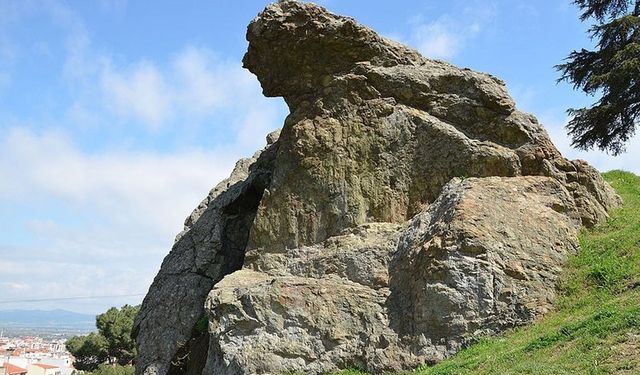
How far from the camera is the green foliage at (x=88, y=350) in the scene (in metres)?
62.8

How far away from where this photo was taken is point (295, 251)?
17.9 metres

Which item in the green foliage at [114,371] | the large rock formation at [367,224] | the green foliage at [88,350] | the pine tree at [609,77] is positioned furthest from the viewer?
the green foliage at [88,350]

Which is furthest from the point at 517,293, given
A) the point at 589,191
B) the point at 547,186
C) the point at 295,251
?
the point at 295,251

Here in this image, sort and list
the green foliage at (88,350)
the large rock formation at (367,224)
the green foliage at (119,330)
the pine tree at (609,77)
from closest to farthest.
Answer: the large rock formation at (367,224) < the pine tree at (609,77) < the green foliage at (119,330) < the green foliage at (88,350)

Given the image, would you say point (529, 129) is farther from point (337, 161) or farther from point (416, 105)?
point (337, 161)

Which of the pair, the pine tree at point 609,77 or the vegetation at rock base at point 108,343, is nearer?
the pine tree at point 609,77

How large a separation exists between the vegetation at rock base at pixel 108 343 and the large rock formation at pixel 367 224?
42.9 metres

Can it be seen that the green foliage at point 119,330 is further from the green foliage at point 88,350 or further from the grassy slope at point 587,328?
the grassy slope at point 587,328

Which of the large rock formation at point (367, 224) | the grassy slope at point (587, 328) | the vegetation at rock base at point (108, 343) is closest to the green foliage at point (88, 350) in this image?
the vegetation at rock base at point (108, 343)

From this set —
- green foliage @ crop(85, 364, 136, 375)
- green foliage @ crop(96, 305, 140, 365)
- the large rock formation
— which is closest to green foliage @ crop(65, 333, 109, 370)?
green foliage @ crop(96, 305, 140, 365)

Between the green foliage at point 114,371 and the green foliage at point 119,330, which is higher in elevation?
the green foliage at point 119,330

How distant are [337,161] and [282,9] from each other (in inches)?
226

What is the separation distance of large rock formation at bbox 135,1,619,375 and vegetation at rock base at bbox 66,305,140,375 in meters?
42.9

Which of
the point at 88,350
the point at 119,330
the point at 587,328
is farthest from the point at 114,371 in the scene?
the point at 587,328
